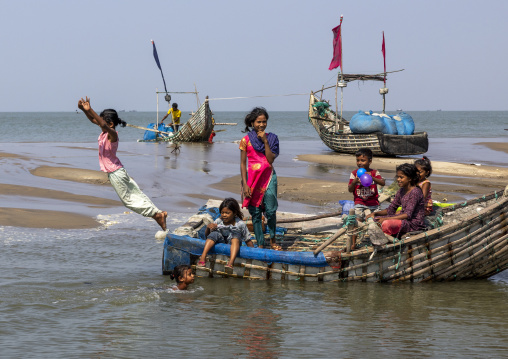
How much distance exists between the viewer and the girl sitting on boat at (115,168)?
275 inches

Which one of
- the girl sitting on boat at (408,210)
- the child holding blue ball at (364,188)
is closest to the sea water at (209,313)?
the girl sitting on boat at (408,210)

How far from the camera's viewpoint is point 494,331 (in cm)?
547

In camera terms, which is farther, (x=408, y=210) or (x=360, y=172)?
(x=360, y=172)

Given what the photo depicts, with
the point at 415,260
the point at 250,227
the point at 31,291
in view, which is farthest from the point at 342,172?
the point at 31,291

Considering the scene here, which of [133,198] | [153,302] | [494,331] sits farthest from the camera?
[133,198]

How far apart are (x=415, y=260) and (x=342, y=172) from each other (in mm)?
11961

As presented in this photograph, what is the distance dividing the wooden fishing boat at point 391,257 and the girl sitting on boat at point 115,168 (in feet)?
1.78

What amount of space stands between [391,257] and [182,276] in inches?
81.4

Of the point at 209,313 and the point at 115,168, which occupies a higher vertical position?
the point at 115,168

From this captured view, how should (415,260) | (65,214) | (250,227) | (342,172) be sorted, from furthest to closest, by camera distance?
(342,172), (65,214), (250,227), (415,260)

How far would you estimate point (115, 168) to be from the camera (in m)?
7.18

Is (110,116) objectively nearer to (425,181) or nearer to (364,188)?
(364,188)

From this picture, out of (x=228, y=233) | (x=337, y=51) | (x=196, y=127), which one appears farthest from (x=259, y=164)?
(x=196, y=127)

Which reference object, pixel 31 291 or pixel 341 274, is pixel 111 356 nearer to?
pixel 31 291
